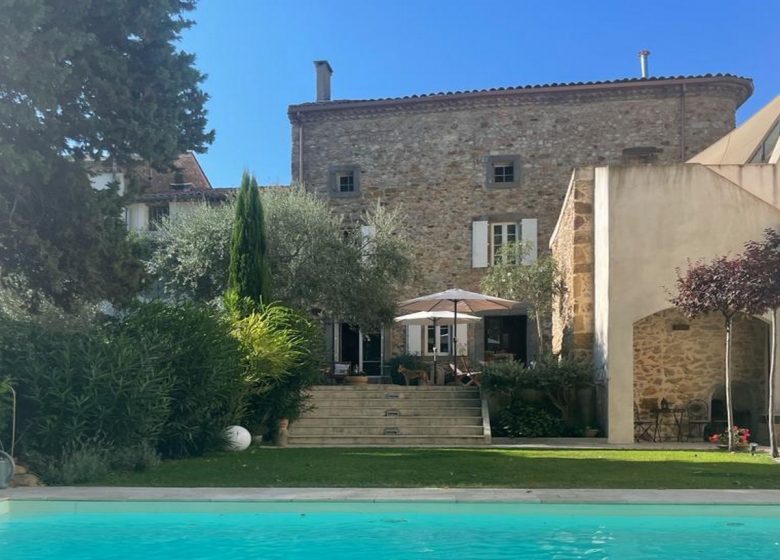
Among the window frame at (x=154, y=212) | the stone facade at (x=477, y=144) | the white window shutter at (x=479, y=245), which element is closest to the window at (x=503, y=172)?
the stone facade at (x=477, y=144)

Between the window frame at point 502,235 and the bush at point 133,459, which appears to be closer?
the bush at point 133,459

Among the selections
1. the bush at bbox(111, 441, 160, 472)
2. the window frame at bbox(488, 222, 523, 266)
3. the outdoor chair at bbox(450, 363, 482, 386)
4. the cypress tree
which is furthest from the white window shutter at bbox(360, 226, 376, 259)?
the bush at bbox(111, 441, 160, 472)

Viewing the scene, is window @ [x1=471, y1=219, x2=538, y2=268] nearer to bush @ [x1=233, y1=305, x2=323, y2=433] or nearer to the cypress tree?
the cypress tree

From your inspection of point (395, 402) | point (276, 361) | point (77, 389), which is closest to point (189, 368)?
point (77, 389)

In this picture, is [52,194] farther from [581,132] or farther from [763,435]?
[581,132]

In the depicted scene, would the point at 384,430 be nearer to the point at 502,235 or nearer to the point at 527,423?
the point at 527,423

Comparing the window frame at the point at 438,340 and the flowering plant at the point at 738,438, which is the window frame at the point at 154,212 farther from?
the flowering plant at the point at 738,438

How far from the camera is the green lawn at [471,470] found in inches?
323

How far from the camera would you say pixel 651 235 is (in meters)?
13.1

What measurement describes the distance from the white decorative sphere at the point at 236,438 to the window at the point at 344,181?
12940 millimetres

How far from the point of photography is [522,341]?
2269 cm

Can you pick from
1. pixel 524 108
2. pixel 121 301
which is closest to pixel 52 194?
pixel 121 301

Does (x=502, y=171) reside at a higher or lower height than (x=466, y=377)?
higher

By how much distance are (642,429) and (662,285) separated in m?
2.74
